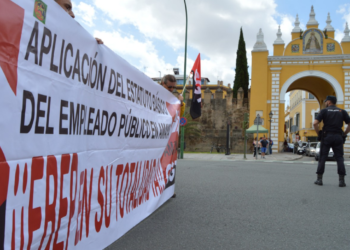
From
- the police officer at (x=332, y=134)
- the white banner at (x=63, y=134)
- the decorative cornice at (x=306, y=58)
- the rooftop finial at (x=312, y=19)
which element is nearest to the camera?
the white banner at (x=63, y=134)

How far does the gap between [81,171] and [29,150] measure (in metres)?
0.67

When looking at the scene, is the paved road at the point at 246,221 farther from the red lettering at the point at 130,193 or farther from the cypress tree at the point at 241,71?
the cypress tree at the point at 241,71

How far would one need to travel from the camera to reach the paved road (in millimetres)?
3354

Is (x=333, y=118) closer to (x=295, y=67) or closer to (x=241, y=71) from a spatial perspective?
(x=295, y=67)

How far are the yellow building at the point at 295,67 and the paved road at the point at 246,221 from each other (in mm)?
27070

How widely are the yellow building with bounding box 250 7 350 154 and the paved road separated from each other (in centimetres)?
2707

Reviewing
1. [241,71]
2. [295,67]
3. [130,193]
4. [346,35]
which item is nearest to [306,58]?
[295,67]

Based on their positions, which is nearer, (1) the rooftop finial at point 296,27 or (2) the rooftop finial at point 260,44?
(2) the rooftop finial at point 260,44

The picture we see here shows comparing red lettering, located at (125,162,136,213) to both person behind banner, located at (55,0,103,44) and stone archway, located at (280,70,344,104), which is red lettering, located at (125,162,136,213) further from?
stone archway, located at (280,70,344,104)

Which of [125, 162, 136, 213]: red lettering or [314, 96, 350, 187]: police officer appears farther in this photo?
[314, 96, 350, 187]: police officer

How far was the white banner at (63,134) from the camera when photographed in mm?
2013

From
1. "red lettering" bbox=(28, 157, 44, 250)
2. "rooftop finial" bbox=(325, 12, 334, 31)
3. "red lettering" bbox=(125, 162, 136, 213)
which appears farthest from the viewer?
"rooftop finial" bbox=(325, 12, 334, 31)

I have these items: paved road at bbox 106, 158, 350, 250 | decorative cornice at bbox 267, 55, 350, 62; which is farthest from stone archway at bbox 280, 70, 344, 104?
paved road at bbox 106, 158, 350, 250

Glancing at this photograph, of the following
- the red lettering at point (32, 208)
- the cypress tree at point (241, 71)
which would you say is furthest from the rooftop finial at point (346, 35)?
the red lettering at point (32, 208)
